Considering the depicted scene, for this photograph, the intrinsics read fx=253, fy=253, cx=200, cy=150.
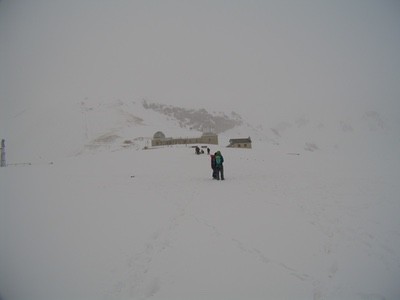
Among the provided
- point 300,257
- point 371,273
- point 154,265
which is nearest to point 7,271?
point 154,265

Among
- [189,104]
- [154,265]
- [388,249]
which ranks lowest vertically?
[388,249]

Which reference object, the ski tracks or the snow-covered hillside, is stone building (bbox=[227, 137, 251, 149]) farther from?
the ski tracks

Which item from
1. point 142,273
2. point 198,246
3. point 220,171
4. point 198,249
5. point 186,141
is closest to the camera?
point 142,273

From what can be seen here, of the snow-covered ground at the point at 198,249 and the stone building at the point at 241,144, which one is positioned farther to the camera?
the stone building at the point at 241,144

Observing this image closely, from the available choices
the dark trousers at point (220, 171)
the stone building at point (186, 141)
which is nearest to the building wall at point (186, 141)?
the stone building at point (186, 141)

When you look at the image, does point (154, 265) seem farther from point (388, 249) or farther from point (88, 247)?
point (388, 249)

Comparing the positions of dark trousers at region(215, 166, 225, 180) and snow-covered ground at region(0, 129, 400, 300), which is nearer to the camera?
snow-covered ground at region(0, 129, 400, 300)

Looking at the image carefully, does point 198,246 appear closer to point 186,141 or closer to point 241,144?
point 241,144

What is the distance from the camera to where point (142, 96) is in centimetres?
18250

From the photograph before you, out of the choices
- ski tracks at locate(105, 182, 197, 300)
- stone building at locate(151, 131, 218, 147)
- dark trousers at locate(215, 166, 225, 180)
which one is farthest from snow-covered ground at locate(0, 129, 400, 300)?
stone building at locate(151, 131, 218, 147)

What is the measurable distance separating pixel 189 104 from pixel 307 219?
179 meters

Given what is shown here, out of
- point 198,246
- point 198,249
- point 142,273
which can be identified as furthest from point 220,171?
point 142,273

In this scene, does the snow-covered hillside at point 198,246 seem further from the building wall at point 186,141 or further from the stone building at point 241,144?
the building wall at point 186,141

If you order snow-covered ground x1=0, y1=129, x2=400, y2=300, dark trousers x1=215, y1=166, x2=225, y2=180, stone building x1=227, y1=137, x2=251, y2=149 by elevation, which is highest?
stone building x1=227, y1=137, x2=251, y2=149
